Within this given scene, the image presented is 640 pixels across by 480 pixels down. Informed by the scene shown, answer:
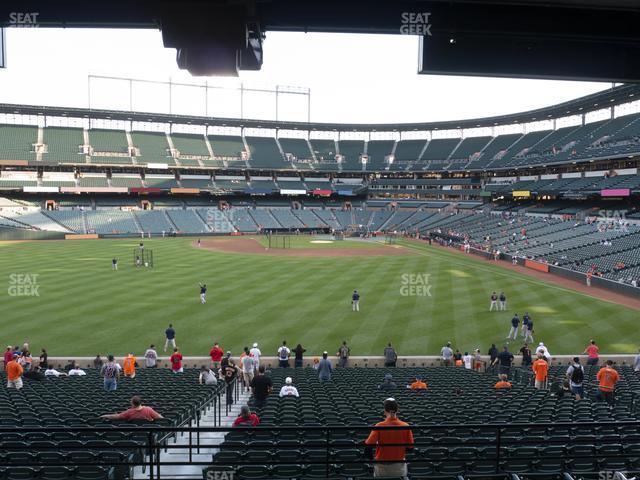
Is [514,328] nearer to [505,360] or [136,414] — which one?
[505,360]

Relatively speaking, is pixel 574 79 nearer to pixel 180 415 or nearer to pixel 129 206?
pixel 180 415

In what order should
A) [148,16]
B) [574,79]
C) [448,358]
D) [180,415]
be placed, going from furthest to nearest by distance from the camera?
[448,358] → [180,415] → [574,79] → [148,16]

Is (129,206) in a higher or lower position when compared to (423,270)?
higher

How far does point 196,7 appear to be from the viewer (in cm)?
602

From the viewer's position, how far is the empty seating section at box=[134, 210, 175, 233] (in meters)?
82.8

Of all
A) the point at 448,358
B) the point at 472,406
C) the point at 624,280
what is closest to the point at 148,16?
the point at 472,406

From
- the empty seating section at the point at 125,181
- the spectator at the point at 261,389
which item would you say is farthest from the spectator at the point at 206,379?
the empty seating section at the point at 125,181

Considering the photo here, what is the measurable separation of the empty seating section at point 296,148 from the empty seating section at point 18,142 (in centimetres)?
5259

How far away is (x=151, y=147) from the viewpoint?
96.8m

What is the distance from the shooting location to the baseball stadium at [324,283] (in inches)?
256

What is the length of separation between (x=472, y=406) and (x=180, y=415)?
282 inches

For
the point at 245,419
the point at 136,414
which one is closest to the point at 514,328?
the point at 245,419

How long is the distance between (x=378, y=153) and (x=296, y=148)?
20.9m

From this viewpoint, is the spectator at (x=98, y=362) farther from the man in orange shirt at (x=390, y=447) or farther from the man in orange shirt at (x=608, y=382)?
the man in orange shirt at (x=608, y=382)
